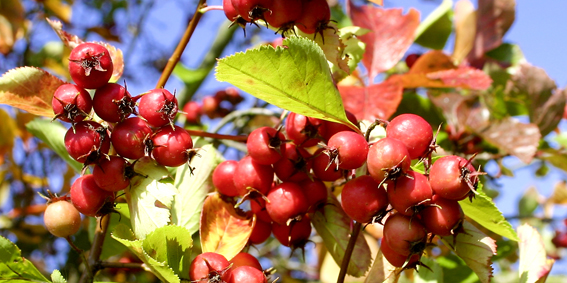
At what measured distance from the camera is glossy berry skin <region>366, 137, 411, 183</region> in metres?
0.79

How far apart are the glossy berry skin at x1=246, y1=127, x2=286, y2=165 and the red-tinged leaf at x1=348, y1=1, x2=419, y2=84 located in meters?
0.85

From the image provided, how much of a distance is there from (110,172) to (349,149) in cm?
42

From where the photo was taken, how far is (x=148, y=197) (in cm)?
93

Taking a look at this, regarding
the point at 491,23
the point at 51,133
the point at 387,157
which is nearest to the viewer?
the point at 387,157

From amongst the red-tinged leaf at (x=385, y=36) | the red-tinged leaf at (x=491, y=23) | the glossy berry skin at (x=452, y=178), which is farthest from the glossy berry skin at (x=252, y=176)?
the red-tinged leaf at (x=491, y=23)

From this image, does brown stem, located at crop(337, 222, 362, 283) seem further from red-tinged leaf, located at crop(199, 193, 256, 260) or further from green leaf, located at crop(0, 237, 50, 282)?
green leaf, located at crop(0, 237, 50, 282)

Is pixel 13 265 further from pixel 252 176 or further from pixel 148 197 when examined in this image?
pixel 252 176

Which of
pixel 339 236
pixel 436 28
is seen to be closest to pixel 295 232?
pixel 339 236

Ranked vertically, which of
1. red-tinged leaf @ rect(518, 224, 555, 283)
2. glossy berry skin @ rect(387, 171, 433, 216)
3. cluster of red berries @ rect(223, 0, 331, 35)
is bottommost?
red-tinged leaf @ rect(518, 224, 555, 283)

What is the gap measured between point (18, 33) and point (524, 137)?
2.67m

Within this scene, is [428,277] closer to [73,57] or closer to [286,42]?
[286,42]

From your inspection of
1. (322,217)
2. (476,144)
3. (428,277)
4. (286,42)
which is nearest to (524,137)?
(476,144)

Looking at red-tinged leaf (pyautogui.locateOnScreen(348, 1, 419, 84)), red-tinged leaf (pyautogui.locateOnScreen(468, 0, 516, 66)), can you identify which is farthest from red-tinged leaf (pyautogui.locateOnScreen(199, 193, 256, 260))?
red-tinged leaf (pyautogui.locateOnScreen(468, 0, 516, 66))

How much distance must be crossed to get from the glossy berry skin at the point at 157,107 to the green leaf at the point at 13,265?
0.33m
